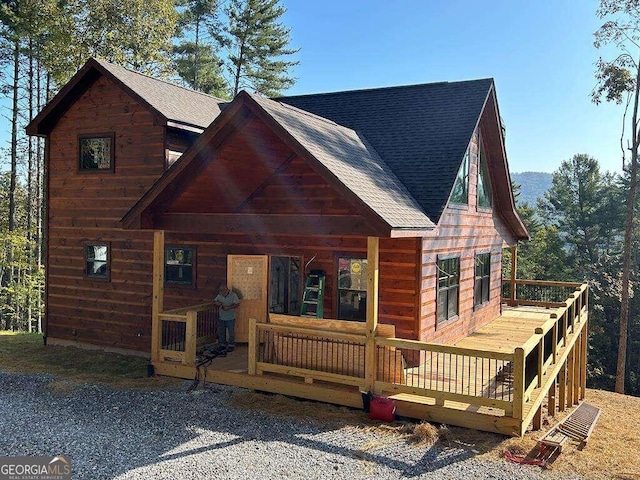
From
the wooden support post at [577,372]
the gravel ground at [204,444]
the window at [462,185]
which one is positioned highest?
the window at [462,185]

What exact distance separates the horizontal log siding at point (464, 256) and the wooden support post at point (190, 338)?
4418mm

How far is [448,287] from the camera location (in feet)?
40.1

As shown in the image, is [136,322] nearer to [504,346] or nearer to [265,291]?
[265,291]

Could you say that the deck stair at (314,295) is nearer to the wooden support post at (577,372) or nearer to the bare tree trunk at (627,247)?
the wooden support post at (577,372)

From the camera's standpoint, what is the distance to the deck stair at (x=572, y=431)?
7.37 m

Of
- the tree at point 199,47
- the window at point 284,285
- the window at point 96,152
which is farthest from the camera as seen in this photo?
the tree at point 199,47

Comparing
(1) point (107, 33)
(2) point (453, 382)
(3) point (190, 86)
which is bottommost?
(2) point (453, 382)

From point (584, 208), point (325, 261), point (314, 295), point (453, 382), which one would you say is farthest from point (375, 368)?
point (584, 208)

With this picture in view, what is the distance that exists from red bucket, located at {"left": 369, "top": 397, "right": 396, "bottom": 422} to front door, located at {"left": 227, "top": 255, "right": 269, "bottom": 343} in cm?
452

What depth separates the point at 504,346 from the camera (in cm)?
1205

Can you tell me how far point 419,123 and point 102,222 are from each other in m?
8.89

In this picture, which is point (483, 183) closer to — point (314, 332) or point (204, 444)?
point (314, 332)

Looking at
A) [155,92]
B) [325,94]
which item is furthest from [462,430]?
[325,94]

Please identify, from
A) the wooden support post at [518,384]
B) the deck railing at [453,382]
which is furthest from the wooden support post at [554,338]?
the wooden support post at [518,384]
